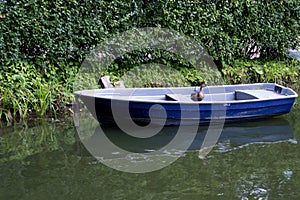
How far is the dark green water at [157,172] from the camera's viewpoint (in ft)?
13.8

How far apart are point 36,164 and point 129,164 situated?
3.81 ft

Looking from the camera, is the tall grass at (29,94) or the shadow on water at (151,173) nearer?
the shadow on water at (151,173)

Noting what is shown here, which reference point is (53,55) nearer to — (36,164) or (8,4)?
(8,4)

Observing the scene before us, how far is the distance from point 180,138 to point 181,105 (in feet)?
1.68

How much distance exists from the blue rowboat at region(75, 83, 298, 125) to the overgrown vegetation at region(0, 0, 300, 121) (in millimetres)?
1335

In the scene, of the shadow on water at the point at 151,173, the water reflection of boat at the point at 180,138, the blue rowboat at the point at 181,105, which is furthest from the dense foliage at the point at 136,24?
the water reflection of boat at the point at 180,138

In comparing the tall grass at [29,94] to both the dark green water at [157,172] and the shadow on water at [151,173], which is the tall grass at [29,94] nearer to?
the shadow on water at [151,173]

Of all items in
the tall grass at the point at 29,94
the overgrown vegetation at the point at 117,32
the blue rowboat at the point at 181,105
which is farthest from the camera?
the overgrown vegetation at the point at 117,32

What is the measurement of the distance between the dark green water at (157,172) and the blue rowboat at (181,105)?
1.60ft

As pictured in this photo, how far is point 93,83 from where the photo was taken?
25.9ft

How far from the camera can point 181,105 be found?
620 centimetres

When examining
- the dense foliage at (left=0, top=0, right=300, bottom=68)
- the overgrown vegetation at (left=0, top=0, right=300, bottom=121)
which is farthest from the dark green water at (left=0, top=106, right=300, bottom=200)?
the dense foliage at (left=0, top=0, right=300, bottom=68)

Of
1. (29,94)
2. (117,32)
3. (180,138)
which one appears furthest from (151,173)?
(117,32)

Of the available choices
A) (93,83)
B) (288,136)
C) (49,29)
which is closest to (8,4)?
(49,29)
